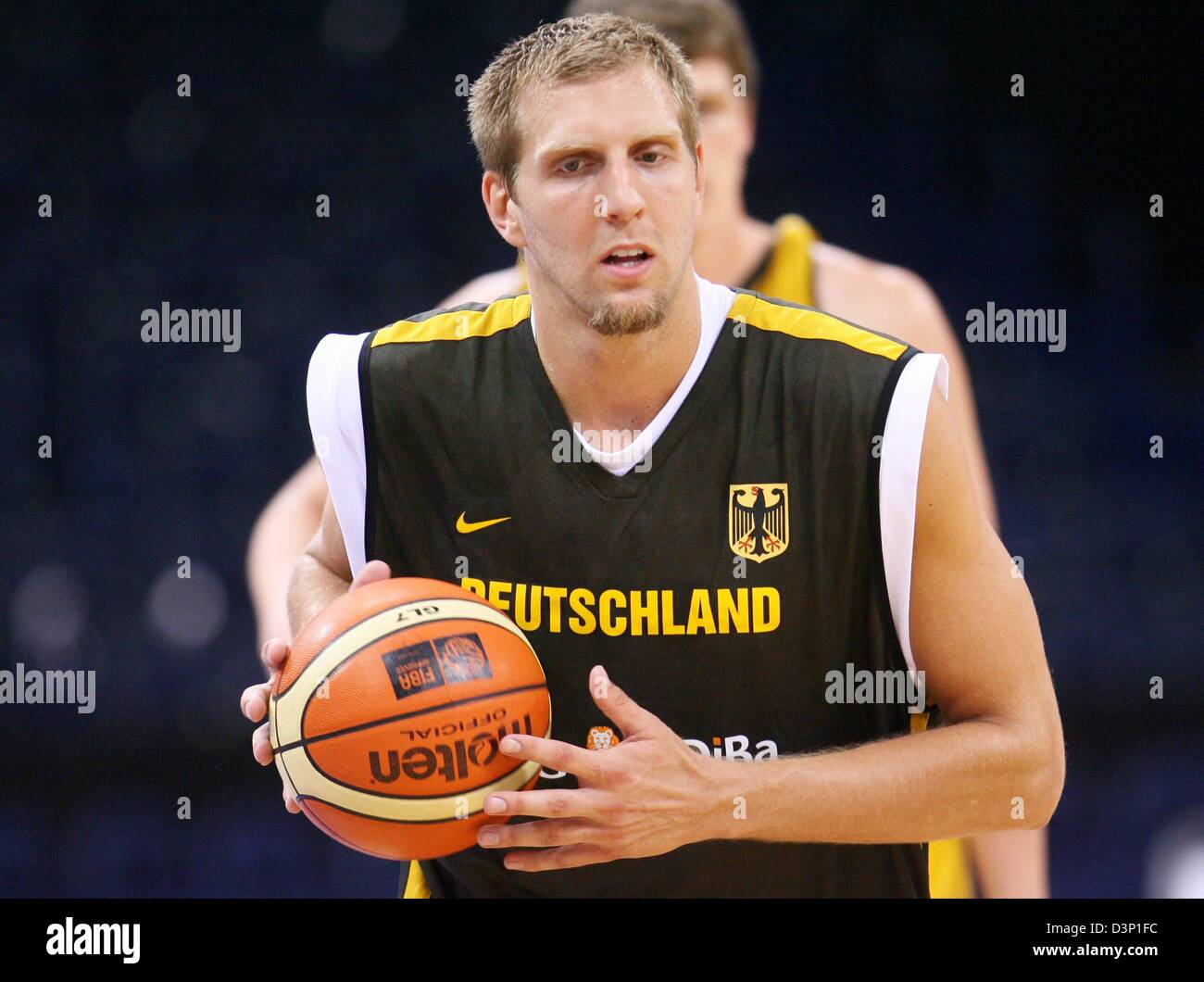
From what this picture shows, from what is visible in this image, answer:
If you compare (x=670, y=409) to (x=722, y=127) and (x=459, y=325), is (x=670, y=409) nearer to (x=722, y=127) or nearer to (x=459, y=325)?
(x=459, y=325)

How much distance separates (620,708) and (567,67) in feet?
3.61

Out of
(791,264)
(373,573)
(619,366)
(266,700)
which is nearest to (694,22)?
(791,264)

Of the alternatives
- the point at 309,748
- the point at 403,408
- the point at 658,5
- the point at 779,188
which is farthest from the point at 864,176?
the point at 309,748

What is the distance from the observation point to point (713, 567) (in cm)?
→ 236

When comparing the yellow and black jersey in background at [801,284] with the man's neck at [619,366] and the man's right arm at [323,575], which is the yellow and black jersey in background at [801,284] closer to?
the man's right arm at [323,575]

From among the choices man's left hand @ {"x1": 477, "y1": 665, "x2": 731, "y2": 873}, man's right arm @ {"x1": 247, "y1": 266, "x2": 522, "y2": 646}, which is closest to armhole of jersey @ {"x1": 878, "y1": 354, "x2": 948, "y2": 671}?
man's left hand @ {"x1": 477, "y1": 665, "x2": 731, "y2": 873}

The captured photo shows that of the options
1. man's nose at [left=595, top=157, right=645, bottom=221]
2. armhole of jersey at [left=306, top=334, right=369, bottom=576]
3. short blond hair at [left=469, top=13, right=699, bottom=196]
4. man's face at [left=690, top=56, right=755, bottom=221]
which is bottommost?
armhole of jersey at [left=306, top=334, right=369, bottom=576]

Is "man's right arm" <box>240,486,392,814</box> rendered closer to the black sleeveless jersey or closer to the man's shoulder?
the black sleeveless jersey

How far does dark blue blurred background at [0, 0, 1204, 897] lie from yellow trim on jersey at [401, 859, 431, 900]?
1.72 metres

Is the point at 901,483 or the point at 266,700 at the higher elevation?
the point at 901,483

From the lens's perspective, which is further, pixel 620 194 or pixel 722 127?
pixel 722 127

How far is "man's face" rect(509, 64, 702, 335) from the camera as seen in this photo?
2285 mm

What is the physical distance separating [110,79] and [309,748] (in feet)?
10.0

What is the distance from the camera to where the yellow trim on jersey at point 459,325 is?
8.34 feet
